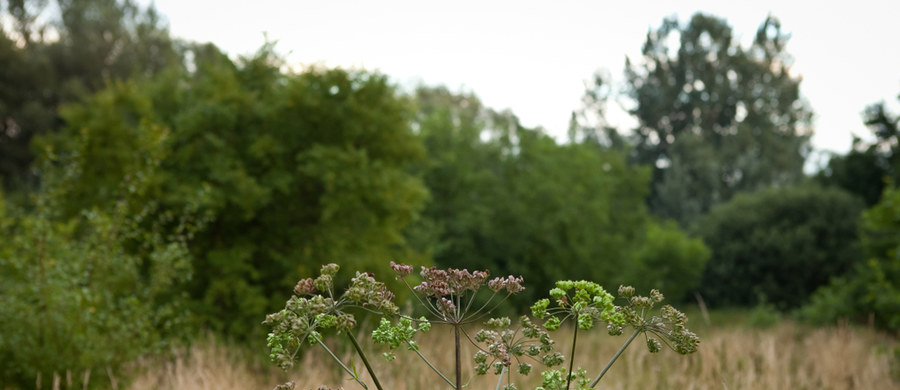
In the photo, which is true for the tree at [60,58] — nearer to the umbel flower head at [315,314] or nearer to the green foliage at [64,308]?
the green foliage at [64,308]

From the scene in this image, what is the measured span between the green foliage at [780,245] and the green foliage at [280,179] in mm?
16388

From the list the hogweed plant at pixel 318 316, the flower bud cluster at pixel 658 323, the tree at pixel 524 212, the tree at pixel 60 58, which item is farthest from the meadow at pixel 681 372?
the tree at pixel 60 58

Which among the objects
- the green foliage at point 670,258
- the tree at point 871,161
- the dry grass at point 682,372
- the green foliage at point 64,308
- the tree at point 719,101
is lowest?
the dry grass at point 682,372

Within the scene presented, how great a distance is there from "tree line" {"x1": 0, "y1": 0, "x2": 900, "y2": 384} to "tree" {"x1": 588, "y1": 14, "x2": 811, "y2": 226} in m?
0.10

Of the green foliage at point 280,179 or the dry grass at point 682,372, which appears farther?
the green foliage at point 280,179

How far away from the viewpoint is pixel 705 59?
33.7m

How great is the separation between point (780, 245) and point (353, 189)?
17.9 m

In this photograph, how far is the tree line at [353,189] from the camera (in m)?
7.34

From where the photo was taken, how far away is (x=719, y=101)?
3316 cm

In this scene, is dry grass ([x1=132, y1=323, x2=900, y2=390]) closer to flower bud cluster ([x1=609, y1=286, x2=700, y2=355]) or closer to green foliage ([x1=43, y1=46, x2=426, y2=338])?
flower bud cluster ([x1=609, y1=286, x2=700, y2=355])

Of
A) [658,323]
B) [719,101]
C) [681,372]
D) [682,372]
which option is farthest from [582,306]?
[719,101]

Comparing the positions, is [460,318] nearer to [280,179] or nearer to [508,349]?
[508,349]

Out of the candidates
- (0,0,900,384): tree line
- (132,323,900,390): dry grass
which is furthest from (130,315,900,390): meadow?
(0,0,900,384): tree line

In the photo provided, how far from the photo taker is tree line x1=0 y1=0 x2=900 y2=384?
734 centimetres
